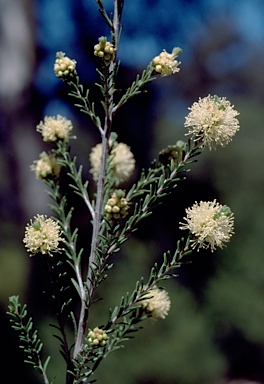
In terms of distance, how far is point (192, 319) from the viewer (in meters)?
5.82

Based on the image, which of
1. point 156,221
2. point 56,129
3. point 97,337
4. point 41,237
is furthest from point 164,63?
point 156,221

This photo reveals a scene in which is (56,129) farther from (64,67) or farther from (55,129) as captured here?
(64,67)

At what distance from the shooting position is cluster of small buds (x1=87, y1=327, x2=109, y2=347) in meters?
0.79

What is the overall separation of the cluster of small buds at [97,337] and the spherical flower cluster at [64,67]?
412 millimetres

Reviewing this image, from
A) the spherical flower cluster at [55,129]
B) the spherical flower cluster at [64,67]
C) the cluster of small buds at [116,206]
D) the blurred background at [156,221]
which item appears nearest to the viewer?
the cluster of small buds at [116,206]

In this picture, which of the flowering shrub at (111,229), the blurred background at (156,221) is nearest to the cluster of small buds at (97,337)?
the flowering shrub at (111,229)

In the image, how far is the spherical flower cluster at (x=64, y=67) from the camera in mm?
855

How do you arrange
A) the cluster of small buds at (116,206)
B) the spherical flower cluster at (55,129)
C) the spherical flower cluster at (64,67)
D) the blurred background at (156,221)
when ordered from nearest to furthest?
the cluster of small buds at (116,206)
the spherical flower cluster at (64,67)
the spherical flower cluster at (55,129)
the blurred background at (156,221)

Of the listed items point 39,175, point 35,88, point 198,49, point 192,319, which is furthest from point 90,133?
point 39,175

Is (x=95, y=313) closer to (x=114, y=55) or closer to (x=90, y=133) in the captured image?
(x=90, y=133)

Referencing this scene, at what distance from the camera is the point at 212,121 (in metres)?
0.82

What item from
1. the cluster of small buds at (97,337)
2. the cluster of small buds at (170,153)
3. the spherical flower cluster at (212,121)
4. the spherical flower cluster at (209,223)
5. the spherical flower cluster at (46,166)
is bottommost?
the cluster of small buds at (97,337)

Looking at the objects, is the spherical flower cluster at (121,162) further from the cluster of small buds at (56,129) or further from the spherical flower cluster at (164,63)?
the spherical flower cluster at (164,63)

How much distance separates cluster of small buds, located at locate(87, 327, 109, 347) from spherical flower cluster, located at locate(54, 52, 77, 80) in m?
0.41
